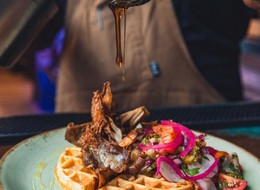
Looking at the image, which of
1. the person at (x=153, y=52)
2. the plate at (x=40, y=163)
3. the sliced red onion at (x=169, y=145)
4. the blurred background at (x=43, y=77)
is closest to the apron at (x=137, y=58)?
the person at (x=153, y=52)

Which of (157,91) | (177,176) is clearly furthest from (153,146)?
(157,91)

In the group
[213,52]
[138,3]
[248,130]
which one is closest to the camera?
[138,3]

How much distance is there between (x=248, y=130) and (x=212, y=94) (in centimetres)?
68

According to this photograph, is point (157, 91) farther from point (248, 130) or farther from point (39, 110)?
point (39, 110)

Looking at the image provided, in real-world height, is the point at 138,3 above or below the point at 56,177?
above

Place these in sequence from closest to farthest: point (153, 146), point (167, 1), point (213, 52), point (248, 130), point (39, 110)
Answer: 1. point (153, 146)
2. point (248, 130)
3. point (167, 1)
4. point (213, 52)
5. point (39, 110)

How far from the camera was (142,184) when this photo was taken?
1040 mm

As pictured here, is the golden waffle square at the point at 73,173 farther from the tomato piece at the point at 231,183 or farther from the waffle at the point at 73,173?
the tomato piece at the point at 231,183

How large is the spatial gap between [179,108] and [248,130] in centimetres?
28

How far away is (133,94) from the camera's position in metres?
2.11

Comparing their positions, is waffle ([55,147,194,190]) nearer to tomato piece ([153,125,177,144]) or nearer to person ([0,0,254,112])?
tomato piece ([153,125,177,144])

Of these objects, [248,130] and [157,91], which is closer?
[248,130]

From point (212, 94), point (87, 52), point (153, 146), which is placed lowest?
point (212, 94)

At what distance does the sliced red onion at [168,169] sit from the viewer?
1024 millimetres
